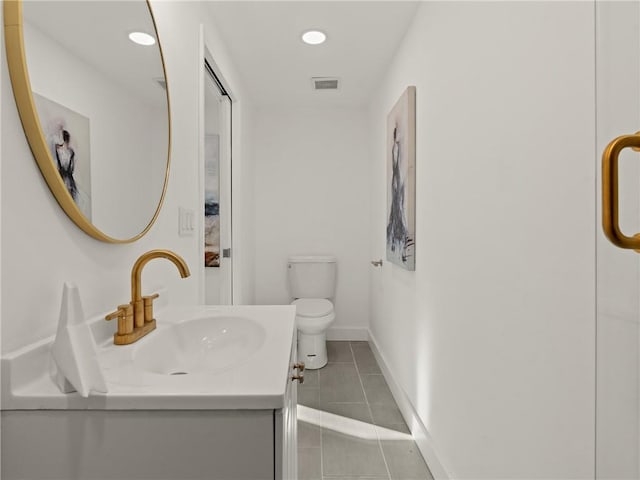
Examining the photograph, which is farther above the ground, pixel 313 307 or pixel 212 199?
pixel 212 199

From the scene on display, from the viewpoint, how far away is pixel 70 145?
0.82 m

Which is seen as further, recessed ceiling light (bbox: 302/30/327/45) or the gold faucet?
recessed ceiling light (bbox: 302/30/327/45)

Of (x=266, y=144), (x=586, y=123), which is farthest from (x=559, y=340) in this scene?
(x=266, y=144)

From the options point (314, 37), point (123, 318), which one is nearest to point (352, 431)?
point (123, 318)

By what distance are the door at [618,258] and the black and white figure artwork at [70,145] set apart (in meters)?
0.97

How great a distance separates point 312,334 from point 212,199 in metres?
1.27

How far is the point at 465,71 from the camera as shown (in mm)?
1361

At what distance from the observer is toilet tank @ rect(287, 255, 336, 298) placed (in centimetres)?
334

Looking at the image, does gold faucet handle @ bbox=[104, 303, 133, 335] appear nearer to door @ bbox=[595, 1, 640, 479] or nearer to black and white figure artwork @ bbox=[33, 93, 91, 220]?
black and white figure artwork @ bbox=[33, 93, 91, 220]

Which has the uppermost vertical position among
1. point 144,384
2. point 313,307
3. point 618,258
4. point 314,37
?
point 314,37

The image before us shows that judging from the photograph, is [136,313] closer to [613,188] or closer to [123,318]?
[123,318]

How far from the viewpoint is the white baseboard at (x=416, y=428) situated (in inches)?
63.3

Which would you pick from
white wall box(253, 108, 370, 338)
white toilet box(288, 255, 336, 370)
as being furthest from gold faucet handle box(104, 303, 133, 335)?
white wall box(253, 108, 370, 338)

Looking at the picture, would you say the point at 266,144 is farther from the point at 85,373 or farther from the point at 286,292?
the point at 85,373
